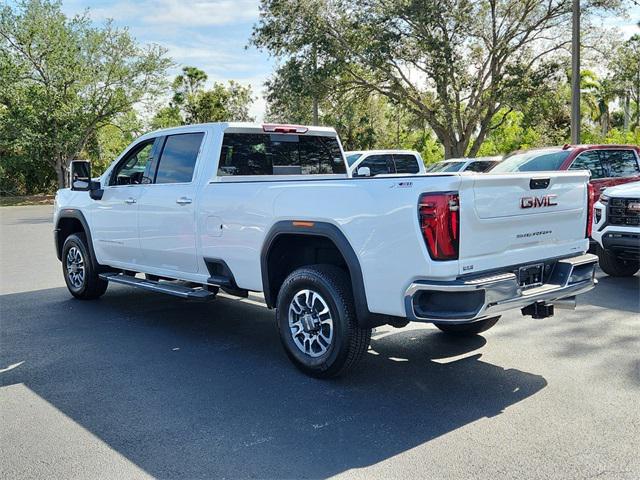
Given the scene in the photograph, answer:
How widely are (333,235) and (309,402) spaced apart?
1.21m

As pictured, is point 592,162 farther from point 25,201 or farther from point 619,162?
point 25,201

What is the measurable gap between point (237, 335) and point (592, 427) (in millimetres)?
3513

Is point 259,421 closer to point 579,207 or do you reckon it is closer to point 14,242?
point 579,207

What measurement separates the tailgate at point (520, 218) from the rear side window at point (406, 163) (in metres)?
9.40

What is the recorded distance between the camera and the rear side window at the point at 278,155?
6344mm

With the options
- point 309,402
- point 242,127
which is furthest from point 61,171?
point 309,402

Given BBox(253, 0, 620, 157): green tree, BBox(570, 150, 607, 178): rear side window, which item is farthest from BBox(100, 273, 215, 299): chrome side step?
BBox(253, 0, 620, 157): green tree

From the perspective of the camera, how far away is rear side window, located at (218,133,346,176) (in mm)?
6344

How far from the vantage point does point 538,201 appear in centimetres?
475

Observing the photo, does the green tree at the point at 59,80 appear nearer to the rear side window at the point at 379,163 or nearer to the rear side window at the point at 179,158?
the rear side window at the point at 379,163

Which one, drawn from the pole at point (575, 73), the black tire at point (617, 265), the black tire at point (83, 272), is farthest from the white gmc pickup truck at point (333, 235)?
the pole at point (575, 73)

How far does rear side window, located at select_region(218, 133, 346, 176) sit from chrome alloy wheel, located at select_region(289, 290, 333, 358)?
1.81 meters

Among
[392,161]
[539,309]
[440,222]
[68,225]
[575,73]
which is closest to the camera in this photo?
[440,222]

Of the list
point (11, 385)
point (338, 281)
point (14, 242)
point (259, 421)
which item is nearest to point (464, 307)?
point (338, 281)
